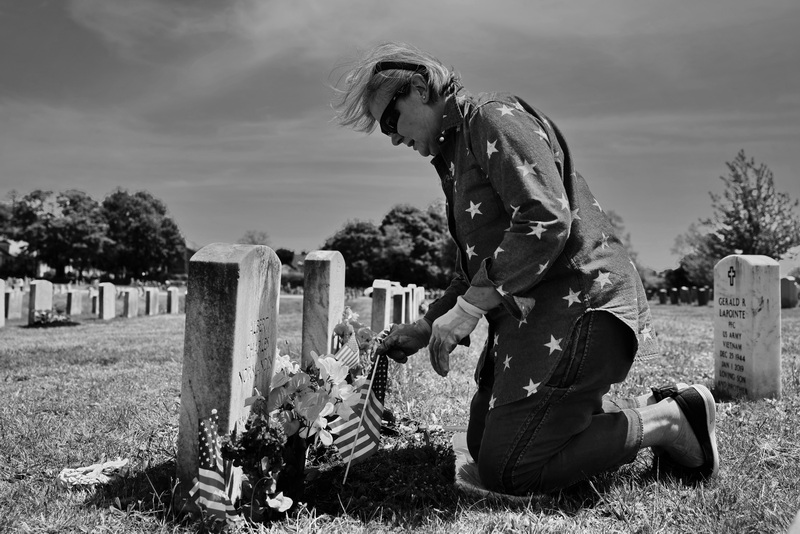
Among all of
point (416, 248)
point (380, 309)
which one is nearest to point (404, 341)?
point (380, 309)

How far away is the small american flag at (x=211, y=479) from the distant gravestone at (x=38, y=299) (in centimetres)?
1667

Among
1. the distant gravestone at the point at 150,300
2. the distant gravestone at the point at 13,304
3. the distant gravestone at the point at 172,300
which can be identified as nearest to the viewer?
the distant gravestone at the point at 13,304

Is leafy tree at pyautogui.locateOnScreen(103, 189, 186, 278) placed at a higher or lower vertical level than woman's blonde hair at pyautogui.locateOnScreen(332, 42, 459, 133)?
higher

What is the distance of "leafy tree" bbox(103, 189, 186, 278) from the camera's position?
6600cm

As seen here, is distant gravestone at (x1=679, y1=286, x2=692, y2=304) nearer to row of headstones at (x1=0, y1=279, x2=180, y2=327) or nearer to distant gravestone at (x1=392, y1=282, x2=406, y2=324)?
row of headstones at (x1=0, y1=279, x2=180, y2=327)

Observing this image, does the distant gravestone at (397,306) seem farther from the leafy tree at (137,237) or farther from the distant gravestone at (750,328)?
the leafy tree at (137,237)

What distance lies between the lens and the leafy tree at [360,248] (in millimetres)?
66500

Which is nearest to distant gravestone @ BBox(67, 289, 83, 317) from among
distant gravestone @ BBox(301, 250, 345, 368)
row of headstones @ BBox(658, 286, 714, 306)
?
distant gravestone @ BBox(301, 250, 345, 368)

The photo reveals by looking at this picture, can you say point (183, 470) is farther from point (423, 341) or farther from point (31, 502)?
point (423, 341)

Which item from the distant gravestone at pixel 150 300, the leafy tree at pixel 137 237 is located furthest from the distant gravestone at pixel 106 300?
the leafy tree at pixel 137 237

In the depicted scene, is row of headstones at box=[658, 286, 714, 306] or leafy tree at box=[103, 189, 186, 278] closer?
row of headstones at box=[658, 286, 714, 306]

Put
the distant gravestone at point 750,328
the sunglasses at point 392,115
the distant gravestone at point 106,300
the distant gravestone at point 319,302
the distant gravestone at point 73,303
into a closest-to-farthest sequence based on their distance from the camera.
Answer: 1. the sunglasses at point 392,115
2. the distant gravestone at point 319,302
3. the distant gravestone at point 750,328
4. the distant gravestone at point 106,300
5. the distant gravestone at point 73,303

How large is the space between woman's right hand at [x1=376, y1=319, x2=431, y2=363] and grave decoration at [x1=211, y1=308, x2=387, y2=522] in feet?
0.30

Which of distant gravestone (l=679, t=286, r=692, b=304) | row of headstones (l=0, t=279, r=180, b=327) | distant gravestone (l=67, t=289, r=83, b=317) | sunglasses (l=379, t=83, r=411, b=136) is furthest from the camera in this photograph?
distant gravestone (l=679, t=286, r=692, b=304)
